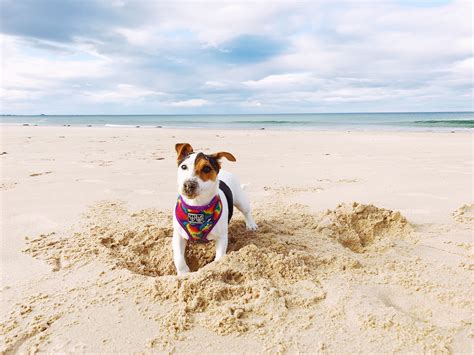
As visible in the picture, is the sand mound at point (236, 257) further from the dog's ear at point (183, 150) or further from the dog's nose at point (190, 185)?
the dog's ear at point (183, 150)

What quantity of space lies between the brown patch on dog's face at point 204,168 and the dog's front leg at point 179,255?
0.65 m

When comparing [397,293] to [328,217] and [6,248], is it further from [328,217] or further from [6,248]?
[6,248]

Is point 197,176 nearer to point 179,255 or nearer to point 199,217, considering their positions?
point 199,217

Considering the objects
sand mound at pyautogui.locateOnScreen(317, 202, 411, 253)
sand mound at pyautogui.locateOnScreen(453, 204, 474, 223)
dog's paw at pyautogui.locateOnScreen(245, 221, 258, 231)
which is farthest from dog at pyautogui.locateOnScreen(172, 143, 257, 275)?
sand mound at pyautogui.locateOnScreen(453, 204, 474, 223)

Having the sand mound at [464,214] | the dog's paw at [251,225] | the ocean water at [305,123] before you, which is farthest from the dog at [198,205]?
the ocean water at [305,123]

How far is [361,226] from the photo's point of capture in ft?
13.6

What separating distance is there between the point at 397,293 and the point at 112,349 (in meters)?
2.04

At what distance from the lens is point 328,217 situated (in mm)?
4215

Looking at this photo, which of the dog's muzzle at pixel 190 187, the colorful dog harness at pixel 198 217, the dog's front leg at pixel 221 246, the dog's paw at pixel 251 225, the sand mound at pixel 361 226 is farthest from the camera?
the dog's paw at pixel 251 225

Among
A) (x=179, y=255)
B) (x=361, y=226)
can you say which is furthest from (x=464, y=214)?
(x=179, y=255)

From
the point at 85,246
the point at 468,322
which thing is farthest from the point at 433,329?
the point at 85,246

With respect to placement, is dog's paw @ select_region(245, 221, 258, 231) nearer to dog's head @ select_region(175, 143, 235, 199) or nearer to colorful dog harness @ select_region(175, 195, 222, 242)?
colorful dog harness @ select_region(175, 195, 222, 242)

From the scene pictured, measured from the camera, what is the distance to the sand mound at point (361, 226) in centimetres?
386

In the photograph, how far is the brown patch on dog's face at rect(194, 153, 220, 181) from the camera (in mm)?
2943
